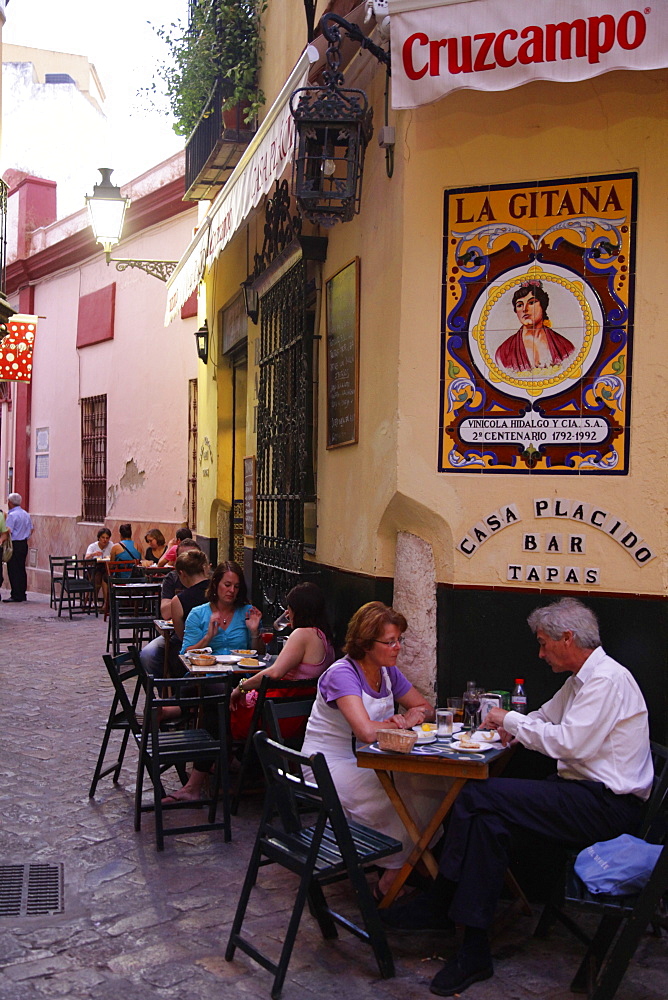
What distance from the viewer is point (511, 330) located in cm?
497

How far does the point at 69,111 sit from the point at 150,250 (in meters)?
10.2

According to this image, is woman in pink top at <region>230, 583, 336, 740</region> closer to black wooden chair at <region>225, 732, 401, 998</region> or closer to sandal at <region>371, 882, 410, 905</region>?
sandal at <region>371, 882, 410, 905</region>

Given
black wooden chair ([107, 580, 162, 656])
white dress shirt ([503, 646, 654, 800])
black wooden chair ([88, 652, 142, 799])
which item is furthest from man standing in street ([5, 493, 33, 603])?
white dress shirt ([503, 646, 654, 800])

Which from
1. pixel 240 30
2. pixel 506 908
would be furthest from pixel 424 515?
pixel 240 30

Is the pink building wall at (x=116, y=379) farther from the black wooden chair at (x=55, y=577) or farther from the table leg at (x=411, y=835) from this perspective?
the table leg at (x=411, y=835)

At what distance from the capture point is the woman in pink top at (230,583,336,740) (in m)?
5.83

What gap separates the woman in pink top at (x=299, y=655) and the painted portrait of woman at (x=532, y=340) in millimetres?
1826

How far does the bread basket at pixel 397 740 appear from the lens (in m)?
4.16

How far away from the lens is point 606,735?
13.2ft

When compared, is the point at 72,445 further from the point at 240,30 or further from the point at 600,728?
the point at 600,728

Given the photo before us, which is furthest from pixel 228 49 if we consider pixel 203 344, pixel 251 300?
pixel 203 344

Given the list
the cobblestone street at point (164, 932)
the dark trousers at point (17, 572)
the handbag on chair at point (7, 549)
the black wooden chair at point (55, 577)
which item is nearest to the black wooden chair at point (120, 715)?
the cobblestone street at point (164, 932)

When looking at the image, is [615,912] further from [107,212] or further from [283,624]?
[107,212]

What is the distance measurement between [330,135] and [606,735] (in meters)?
3.14
